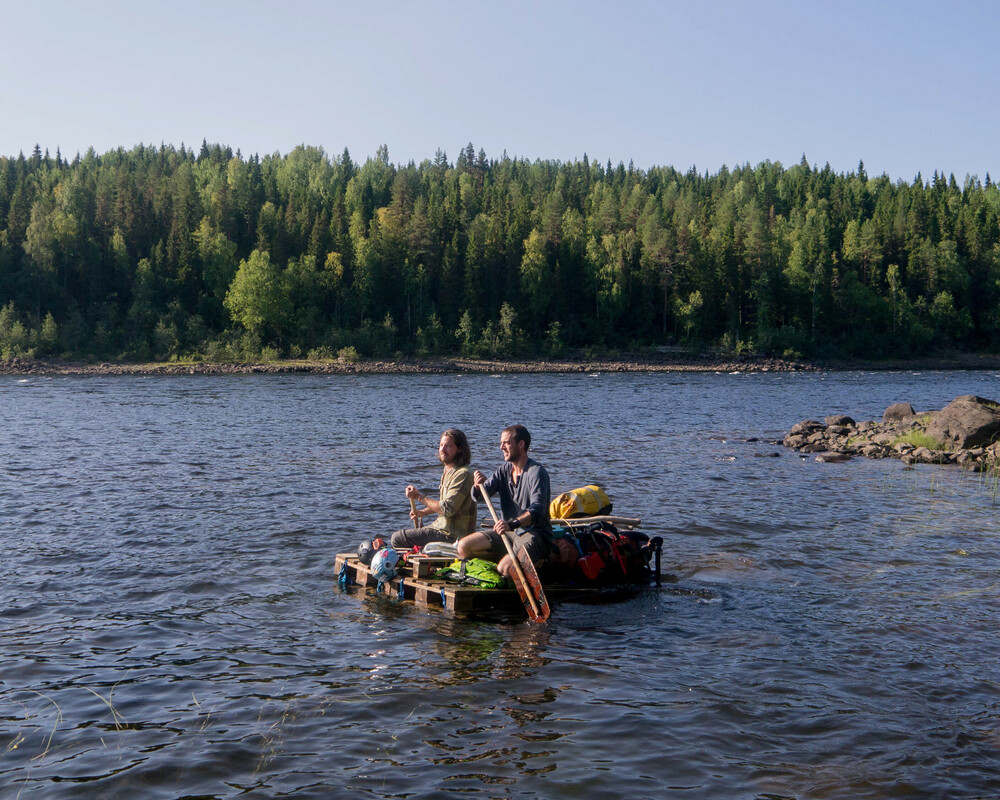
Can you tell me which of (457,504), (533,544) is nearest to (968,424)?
(533,544)

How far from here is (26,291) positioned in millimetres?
100000

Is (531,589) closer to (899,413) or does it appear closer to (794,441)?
(794,441)

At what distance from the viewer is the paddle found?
410 inches

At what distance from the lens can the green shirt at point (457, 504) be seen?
37.8 ft

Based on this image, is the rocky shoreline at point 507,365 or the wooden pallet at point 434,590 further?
the rocky shoreline at point 507,365

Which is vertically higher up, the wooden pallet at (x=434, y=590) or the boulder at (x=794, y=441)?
the boulder at (x=794, y=441)

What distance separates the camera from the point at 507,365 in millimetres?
92562

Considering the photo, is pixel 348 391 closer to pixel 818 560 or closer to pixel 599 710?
pixel 818 560

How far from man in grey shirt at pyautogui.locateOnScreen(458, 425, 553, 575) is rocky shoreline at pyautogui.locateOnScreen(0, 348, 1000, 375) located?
74.5 metres

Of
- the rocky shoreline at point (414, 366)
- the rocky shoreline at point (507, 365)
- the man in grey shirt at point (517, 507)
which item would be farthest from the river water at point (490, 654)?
the rocky shoreline at point (507, 365)

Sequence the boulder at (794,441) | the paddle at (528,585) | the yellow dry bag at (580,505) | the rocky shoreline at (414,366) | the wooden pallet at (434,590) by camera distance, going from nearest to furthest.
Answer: the paddle at (528,585)
the wooden pallet at (434,590)
the yellow dry bag at (580,505)
the boulder at (794,441)
the rocky shoreline at (414,366)

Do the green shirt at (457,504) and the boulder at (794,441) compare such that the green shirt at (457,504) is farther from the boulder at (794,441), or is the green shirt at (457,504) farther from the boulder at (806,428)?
the boulder at (806,428)

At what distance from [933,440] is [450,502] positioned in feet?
69.1

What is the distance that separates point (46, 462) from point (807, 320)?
102699 mm
